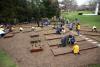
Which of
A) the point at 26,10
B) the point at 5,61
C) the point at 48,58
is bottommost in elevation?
the point at 5,61

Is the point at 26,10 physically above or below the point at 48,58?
above

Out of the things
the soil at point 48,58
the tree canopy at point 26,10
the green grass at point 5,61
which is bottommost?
the green grass at point 5,61

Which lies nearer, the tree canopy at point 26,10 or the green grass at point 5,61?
the green grass at point 5,61

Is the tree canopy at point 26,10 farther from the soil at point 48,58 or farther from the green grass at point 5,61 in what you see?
the green grass at point 5,61

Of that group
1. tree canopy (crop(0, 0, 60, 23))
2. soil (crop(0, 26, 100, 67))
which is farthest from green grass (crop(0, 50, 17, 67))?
tree canopy (crop(0, 0, 60, 23))

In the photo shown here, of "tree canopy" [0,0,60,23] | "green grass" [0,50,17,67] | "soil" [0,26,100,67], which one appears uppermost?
"tree canopy" [0,0,60,23]

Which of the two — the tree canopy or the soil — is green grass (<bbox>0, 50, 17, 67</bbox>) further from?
the tree canopy

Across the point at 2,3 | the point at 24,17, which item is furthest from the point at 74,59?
the point at 24,17

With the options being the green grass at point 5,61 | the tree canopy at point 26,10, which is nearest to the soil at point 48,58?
the green grass at point 5,61

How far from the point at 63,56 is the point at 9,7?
31264mm

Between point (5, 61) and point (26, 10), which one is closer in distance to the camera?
point (5, 61)

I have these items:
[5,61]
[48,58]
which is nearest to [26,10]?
[5,61]

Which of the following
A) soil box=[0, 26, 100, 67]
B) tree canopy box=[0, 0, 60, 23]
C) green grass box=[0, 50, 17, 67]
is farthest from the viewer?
tree canopy box=[0, 0, 60, 23]

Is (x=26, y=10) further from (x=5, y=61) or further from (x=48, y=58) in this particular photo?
(x=48, y=58)
